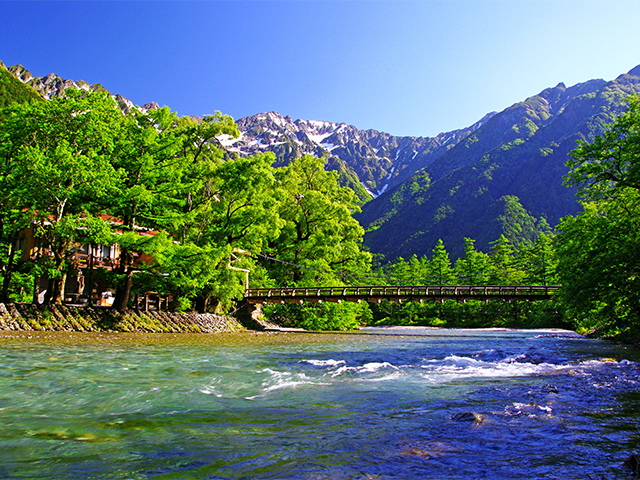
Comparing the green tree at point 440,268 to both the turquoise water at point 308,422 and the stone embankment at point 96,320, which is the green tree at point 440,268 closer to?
the stone embankment at point 96,320

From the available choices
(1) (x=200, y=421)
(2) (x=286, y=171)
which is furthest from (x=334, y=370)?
(2) (x=286, y=171)

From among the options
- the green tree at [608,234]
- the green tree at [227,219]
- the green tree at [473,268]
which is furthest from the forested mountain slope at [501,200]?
the green tree at [608,234]

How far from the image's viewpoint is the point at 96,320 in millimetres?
20875

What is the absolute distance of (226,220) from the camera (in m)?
27.6

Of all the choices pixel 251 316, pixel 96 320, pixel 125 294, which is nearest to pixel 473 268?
pixel 251 316

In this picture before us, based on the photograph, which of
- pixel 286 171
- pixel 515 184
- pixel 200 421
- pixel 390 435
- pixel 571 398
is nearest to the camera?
pixel 390 435

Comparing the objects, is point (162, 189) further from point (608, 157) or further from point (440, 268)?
point (440, 268)

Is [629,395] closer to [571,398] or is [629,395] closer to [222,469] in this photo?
[571,398]

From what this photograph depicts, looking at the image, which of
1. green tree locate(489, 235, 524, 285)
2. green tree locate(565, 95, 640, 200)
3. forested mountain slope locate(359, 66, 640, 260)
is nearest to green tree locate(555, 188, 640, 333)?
green tree locate(565, 95, 640, 200)

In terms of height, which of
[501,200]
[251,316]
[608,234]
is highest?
[501,200]

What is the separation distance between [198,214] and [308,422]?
23.4 metres

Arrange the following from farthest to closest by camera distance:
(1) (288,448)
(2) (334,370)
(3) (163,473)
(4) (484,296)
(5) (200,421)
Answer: (4) (484,296)
(2) (334,370)
(5) (200,421)
(1) (288,448)
(3) (163,473)

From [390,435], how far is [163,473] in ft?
7.31

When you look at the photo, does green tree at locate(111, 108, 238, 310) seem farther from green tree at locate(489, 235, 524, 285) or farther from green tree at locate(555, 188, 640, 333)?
green tree at locate(489, 235, 524, 285)
